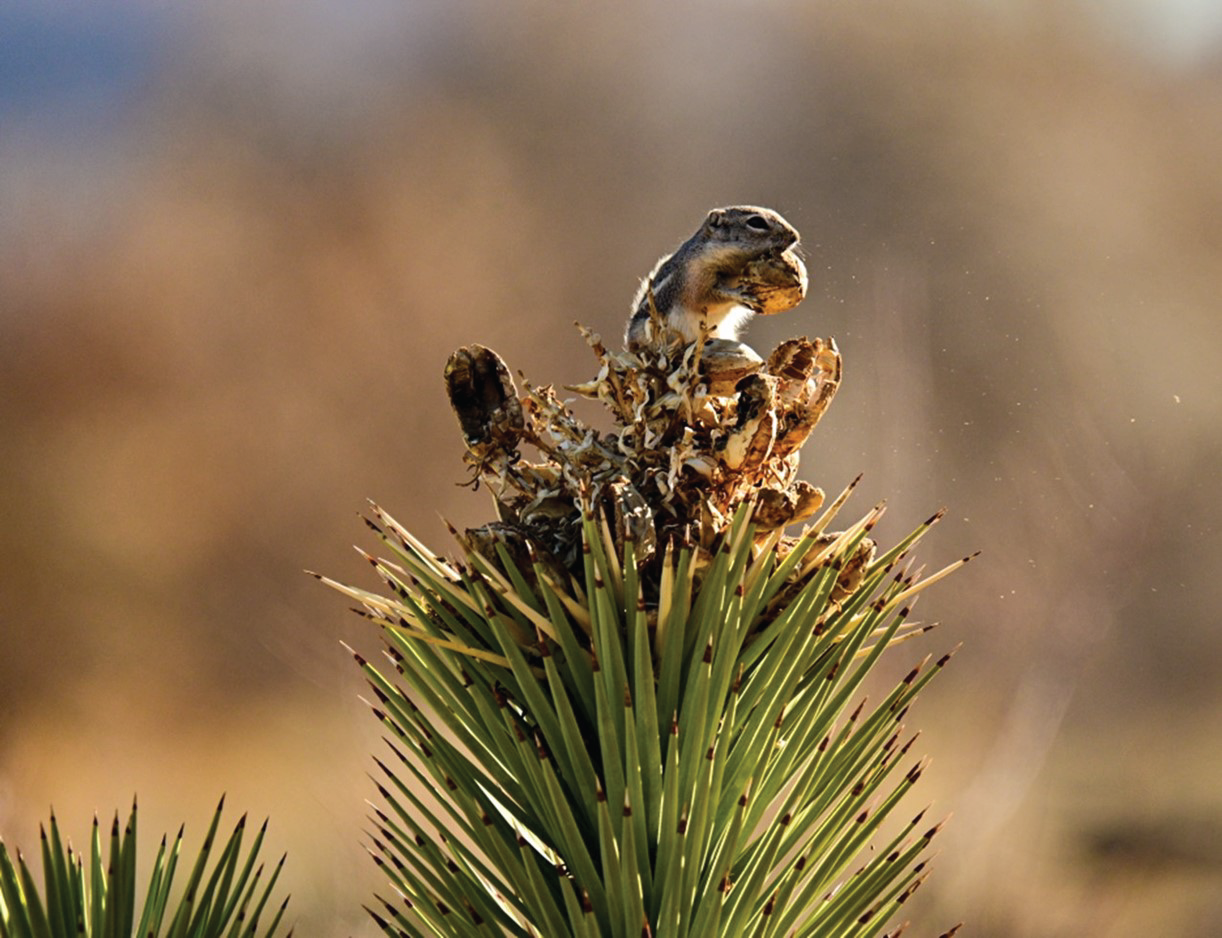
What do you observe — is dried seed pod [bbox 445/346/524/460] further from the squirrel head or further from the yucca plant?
the squirrel head

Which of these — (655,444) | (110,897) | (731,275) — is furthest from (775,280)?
(110,897)

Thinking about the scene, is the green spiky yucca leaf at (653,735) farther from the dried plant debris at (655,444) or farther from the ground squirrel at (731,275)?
the ground squirrel at (731,275)

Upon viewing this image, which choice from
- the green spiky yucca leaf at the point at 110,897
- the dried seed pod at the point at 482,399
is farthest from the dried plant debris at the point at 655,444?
the green spiky yucca leaf at the point at 110,897

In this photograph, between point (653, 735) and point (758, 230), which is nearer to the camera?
point (653, 735)

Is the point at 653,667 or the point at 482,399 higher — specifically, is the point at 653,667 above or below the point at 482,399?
below

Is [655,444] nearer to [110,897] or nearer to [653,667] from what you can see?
[653,667]

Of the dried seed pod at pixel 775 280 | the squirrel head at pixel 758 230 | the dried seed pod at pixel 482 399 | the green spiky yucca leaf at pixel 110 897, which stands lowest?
the green spiky yucca leaf at pixel 110 897

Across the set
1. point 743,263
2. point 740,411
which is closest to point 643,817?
point 740,411
